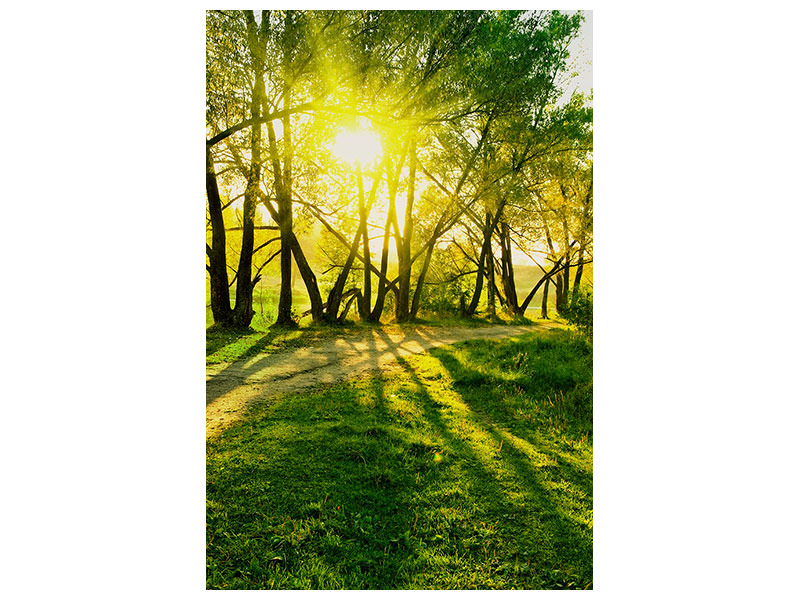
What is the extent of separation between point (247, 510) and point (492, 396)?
3491mm

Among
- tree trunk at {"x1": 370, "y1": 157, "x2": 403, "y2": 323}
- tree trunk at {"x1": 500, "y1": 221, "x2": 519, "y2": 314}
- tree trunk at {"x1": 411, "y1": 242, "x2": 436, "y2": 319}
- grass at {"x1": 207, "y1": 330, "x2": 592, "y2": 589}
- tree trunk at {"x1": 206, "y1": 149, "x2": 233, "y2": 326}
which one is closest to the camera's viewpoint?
grass at {"x1": 207, "y1": 330, "x2": 592, "y2": 589}

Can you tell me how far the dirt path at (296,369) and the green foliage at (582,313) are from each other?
2.97 meters

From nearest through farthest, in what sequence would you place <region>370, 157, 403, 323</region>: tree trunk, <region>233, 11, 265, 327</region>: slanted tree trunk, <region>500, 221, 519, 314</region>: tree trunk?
<region>233, 11, 265, 327</region>: slanted tree trunk
<region>370, 157, 403, 323</region>: tree trunk
<region>500, 221, 519, 314</region>: tree trunk

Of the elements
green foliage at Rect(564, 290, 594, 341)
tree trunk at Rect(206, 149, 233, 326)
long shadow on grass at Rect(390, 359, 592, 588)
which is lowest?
long shadow on grass at Rect(390, 359, 592, 588)

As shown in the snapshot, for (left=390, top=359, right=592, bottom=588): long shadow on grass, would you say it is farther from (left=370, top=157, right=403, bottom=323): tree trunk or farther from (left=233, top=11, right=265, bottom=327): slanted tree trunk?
(left=370, top=157, right=403, bottom=323): tree trunk

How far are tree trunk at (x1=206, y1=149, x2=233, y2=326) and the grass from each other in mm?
5363

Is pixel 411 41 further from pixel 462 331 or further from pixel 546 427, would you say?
pixel 462 331

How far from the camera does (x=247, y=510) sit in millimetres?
2414

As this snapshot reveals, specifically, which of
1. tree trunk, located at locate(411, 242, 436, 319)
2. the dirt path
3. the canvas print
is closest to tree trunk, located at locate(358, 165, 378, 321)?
the canvas print

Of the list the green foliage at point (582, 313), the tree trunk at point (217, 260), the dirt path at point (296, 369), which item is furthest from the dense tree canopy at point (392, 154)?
the dirt path at point (296, 369)

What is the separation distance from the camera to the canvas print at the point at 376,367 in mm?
2268

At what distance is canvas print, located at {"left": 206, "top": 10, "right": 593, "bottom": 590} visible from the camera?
227 centimetres

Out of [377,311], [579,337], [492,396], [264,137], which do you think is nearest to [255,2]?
[264,137]

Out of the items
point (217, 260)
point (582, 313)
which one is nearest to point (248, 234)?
point (217, 260)
